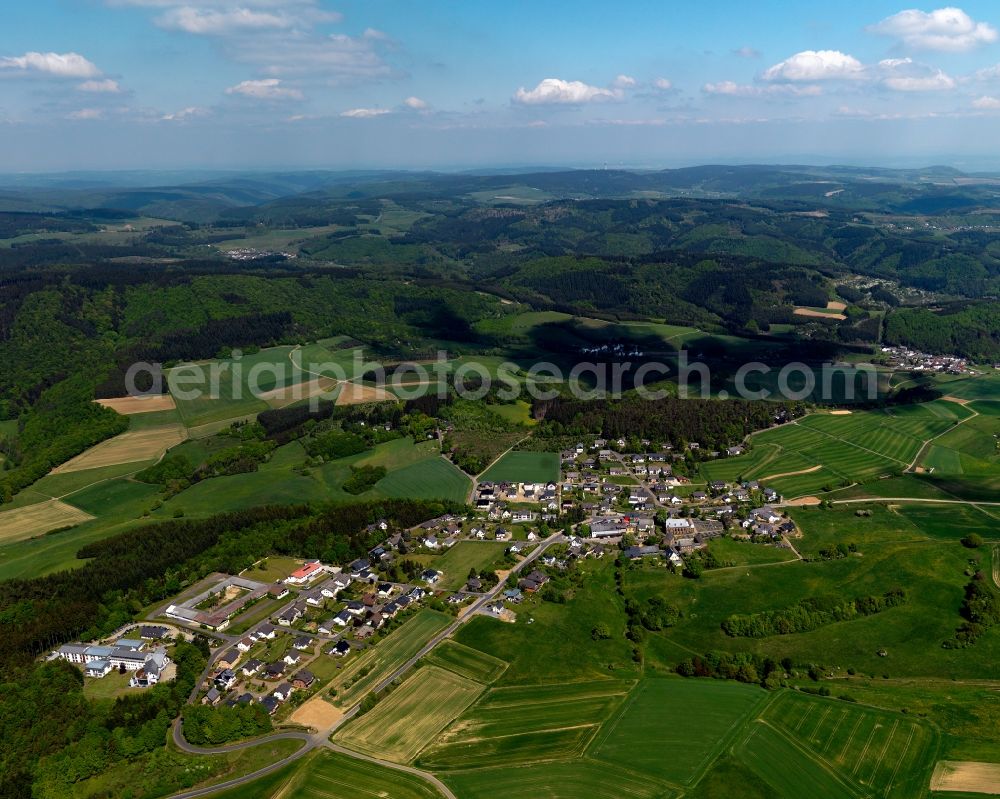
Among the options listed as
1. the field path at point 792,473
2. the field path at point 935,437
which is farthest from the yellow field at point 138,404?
the field path at point 935,437

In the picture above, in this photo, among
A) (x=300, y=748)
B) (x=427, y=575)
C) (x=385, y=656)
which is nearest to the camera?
(x=300, y=748)

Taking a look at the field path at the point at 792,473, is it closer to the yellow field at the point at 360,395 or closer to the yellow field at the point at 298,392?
the yellow field at the point at 360,395

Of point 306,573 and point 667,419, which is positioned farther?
point 667,419

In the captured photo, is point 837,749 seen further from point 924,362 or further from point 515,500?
point 924,362

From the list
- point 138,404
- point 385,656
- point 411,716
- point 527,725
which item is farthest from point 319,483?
point 527,725

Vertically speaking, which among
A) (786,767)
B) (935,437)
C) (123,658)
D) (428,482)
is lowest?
(786,767)

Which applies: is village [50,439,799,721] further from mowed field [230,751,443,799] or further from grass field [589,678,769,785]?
grass field [589,678,769,785]

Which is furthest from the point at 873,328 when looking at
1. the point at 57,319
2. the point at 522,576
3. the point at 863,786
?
the point at 57,319
